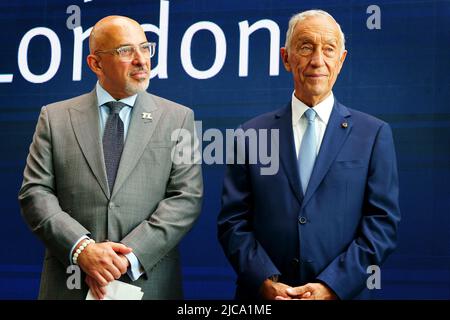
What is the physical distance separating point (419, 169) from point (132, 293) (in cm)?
160

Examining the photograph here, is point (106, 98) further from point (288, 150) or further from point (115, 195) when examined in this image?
point (288, 150)

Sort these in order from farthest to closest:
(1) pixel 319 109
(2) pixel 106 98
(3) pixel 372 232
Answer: (2) pixel 106 98 < (1) pixel 319 109 < (3) pixel 372 232

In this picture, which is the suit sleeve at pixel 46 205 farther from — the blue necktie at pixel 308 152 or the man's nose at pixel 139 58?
the blue necktie at pixel 308 152

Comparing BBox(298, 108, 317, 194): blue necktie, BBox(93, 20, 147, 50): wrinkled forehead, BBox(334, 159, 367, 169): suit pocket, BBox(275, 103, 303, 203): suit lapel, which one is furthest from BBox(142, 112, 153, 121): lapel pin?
BBox(334, 159, 367, 169): suit pocket

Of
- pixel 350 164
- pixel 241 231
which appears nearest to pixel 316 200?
pixel 350 164

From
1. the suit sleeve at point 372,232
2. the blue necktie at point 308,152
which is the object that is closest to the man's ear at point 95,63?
the blue necktie at point 308,152

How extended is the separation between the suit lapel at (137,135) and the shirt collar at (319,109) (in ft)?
2.03

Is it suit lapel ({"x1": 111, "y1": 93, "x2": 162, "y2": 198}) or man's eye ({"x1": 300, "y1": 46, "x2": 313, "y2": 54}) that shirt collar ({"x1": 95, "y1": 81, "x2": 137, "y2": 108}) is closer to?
suit lapel ({"x1": 111, "y1": 93, "x2": 162, "y2": 198})

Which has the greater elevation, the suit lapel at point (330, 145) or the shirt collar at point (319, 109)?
the shirt collar at point (319, 109)

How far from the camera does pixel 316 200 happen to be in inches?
143

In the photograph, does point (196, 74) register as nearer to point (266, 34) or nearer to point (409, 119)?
point (266, 34)

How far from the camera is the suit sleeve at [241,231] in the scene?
11.8 feet

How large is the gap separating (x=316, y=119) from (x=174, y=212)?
757mm
